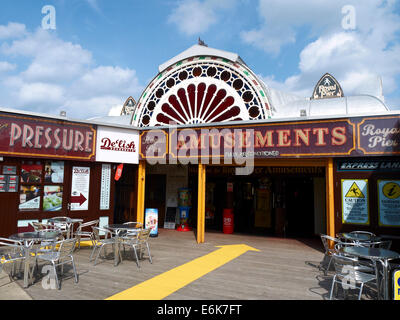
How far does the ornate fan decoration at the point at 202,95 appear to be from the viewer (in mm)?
11242

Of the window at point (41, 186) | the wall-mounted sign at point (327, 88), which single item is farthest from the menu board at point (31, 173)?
the wall-mounted sign at point (327, 88)

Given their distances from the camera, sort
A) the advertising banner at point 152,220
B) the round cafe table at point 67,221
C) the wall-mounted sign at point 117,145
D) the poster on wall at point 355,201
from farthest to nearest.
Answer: the advertising banner at point 152,220
the wall-mounted sign at point 117,145
the round cafe table at point 67,221
the poster on wall at point 355,201

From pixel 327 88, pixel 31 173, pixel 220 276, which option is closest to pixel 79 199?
pixel 31 173

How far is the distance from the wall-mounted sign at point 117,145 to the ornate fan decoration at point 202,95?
2128 mm

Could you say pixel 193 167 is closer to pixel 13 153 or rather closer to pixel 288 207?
pixel 288 207

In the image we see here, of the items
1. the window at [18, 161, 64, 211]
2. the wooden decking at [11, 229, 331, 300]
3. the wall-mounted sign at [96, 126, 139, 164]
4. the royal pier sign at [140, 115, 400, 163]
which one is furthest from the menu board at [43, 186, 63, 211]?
the royal pier sign at [140, 115, 400, 163]

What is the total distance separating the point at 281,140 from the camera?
8.82 m

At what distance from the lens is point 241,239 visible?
10211 mm

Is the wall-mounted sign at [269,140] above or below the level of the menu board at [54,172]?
above

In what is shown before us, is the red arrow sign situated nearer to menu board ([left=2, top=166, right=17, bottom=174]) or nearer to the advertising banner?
menu board ([left=2, top=166, right=17, bottom=174])

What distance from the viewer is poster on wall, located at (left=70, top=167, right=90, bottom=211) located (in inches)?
370

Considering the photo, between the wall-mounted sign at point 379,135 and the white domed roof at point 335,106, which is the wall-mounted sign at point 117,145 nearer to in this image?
the white domed roof at point 335,106

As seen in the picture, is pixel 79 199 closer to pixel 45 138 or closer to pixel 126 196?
pixel 45 138

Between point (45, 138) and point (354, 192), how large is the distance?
8846 millimetres
